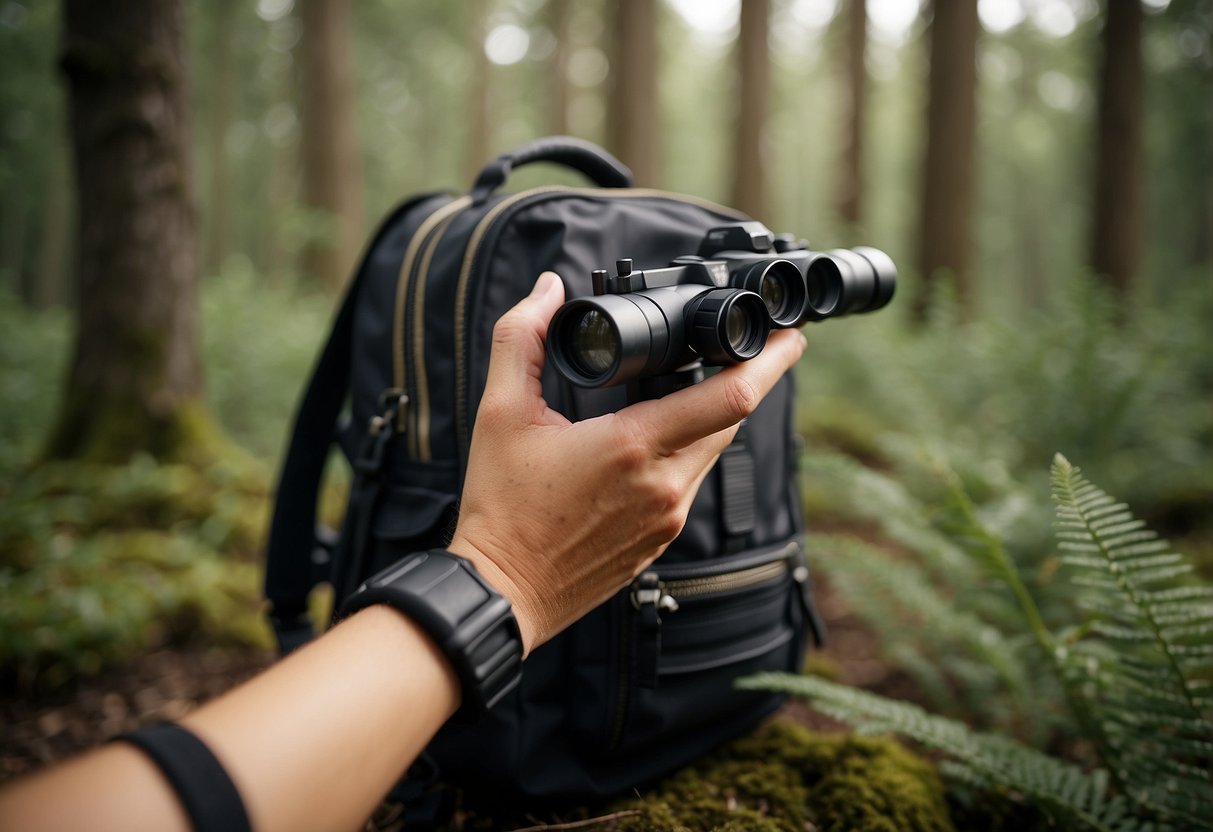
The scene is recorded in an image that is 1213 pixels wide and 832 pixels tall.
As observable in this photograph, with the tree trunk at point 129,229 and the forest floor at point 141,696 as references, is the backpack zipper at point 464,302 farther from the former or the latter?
the tree trunk at point 129,229

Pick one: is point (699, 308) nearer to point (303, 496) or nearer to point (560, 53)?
point (303, 496)

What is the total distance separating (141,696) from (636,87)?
7823mm

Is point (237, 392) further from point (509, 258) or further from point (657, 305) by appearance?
point (657, 305)

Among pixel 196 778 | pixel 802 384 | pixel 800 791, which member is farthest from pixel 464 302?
pixel 802 384

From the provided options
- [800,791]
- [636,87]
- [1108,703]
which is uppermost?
[636,87]

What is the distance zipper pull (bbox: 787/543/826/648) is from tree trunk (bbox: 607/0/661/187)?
714 centimetres

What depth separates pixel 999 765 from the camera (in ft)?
4.63

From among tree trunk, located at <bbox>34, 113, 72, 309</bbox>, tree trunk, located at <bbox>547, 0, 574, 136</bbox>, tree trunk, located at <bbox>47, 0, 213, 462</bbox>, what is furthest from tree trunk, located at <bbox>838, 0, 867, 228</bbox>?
tree trunk, located at <bbox>34, 113, 72, 309</bbox>

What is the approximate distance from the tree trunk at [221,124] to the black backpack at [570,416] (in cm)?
1616

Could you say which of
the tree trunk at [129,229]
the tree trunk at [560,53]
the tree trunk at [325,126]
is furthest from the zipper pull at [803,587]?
the tree trunk at [560,53]

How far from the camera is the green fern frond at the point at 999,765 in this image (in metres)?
1.34

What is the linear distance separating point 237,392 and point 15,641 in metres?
3.25

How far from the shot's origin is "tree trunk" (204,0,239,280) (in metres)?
15.4

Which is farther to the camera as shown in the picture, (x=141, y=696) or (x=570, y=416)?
(x=141, y=696)
